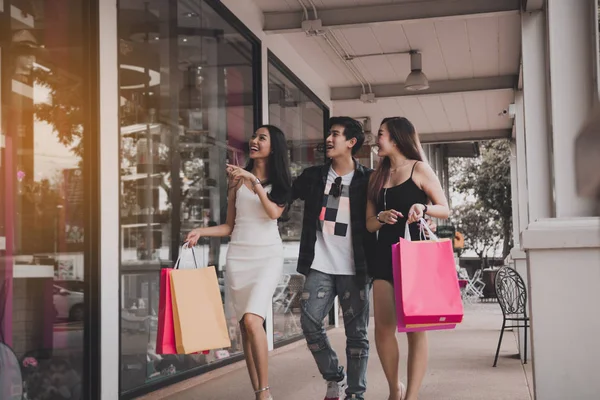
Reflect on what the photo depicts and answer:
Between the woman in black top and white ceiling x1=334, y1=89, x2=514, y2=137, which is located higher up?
white ceiling x1=334, y1=89, x2=514, y2=137

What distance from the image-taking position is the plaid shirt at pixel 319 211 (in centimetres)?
414

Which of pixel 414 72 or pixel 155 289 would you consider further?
pixel 414 72

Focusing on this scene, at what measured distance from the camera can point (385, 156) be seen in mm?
4176

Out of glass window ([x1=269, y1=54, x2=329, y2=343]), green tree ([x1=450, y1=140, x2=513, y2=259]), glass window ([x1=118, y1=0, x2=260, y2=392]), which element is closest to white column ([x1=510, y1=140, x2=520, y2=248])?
glass window ([x1=269, y1=54, x2=329, y2=343])

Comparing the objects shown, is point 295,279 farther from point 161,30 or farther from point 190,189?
point 161,30

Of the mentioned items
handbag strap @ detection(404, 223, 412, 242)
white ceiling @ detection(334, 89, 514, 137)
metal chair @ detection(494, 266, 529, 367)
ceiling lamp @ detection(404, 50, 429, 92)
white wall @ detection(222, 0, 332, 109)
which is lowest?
metal chair @ detection(494, 266, 529, 367)

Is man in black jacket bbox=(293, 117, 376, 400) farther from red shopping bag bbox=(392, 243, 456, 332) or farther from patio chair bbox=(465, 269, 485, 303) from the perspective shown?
patio chair bbox=(465, 269, 485, 303)

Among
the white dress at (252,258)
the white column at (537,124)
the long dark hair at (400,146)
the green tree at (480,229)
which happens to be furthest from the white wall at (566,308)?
the green tree at (480,229)

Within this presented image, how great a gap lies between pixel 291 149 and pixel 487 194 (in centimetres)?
1704

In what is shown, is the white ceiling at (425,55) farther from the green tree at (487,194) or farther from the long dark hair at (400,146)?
the green tree at (487,194)

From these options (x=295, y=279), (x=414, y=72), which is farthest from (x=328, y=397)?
(x=414, y=72)

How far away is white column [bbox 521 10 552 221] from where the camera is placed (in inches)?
220

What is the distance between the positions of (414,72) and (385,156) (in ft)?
15.6

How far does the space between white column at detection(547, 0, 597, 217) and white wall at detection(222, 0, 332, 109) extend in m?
3.52
